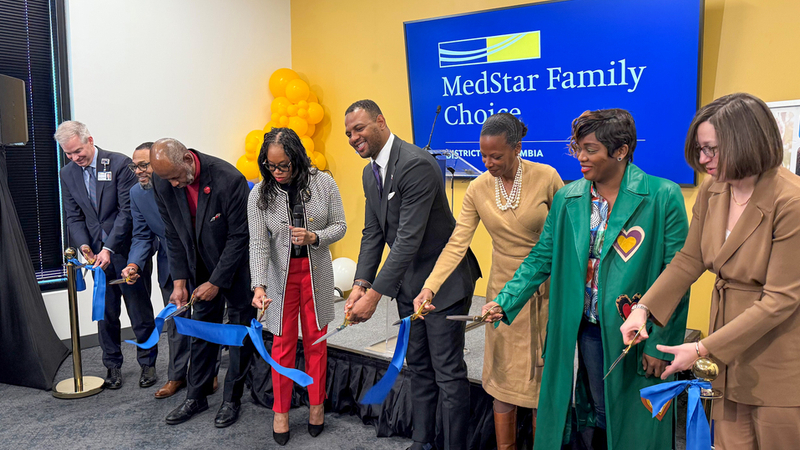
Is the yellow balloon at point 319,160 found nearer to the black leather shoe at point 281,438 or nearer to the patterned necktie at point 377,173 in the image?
the black leather shoe at point 281,438

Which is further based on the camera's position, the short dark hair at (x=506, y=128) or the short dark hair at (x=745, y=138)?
the short dark hair at (x=506, y=128)

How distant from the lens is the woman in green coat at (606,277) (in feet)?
6.62

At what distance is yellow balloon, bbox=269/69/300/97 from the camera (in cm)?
616

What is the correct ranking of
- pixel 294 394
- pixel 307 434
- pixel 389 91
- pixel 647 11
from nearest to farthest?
1. pixel 307 434
2. pixel 294 394
3. pixel 647 11
4. pixel 389 91

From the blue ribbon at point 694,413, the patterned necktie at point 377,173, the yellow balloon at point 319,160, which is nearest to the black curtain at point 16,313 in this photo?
the yellow balloon at point 319,160

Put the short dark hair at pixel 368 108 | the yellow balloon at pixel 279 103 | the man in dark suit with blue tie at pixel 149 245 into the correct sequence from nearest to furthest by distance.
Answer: the short dark hair at pixel 368 108 → the man in dark suit with blue tie at pixel 149 245 → the yellow balloon at pixel 279 103

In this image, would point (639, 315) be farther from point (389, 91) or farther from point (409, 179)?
point (389, 91)

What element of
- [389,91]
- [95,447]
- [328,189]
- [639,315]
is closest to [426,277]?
[328,189]

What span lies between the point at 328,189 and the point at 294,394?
1.41 meters

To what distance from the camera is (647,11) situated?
4.09 metres

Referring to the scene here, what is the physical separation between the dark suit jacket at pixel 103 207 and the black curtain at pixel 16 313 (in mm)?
386

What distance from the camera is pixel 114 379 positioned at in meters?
4.13

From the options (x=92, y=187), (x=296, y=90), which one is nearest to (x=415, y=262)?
(x=92, y=187)

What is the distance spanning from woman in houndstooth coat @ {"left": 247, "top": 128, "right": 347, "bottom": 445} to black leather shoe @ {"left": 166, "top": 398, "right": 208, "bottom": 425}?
24.5 inches
